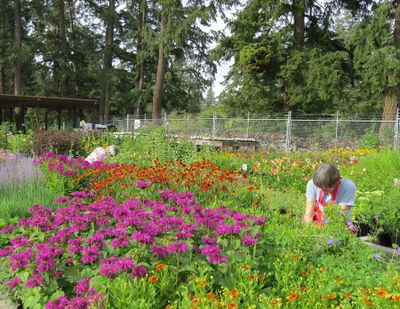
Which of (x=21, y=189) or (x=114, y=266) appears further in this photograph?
(x=21, y=189)

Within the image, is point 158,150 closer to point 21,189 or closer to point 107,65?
point 21,189

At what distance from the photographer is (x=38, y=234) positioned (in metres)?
2.89

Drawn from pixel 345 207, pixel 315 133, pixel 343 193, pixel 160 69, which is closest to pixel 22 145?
pixel 343 193

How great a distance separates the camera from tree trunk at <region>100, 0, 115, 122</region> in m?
29.6

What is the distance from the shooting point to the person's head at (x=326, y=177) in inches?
160

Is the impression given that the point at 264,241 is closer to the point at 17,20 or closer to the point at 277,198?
the point at 277,198

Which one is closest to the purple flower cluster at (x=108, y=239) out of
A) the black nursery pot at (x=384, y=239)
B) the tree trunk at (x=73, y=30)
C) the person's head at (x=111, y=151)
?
the black nursery pot at (x=384, y=239)

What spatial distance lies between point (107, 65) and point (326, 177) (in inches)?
1139

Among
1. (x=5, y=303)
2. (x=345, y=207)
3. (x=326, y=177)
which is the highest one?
(x=326, y=177)

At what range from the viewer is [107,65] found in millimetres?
30969

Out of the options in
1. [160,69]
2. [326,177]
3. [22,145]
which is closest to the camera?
[326,177]

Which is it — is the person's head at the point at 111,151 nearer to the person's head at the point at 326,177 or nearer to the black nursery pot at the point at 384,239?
the person's head at the point at 326,177

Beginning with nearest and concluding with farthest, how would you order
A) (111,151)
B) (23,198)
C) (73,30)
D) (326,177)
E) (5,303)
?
(5,303), (326,177), (23,198), (111,151), (73,30)

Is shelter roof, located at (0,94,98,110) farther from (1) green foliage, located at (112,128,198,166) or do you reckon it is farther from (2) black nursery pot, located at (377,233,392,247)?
(2) black nursery pot, located at (377,233,392,247)
